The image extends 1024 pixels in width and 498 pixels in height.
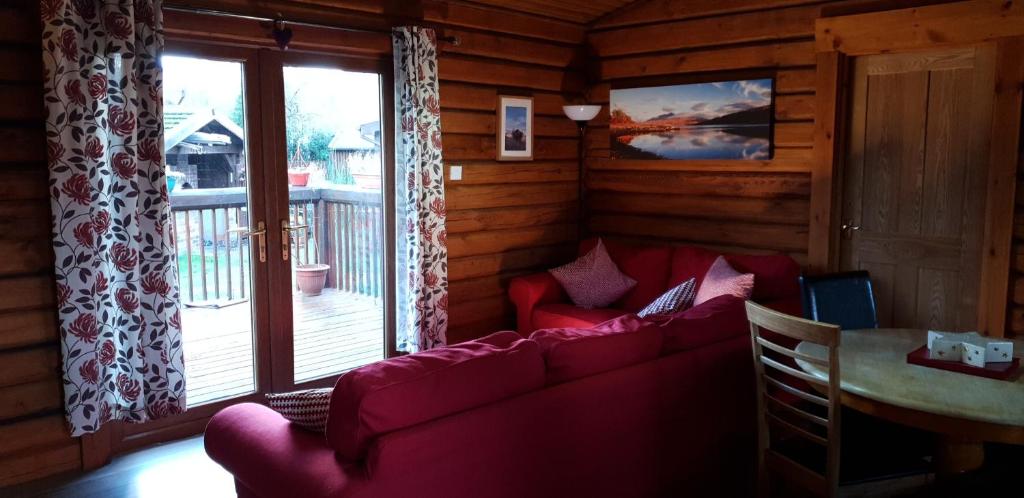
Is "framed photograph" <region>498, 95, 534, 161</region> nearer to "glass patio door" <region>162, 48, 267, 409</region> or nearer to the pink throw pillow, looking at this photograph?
the pink throw pillow

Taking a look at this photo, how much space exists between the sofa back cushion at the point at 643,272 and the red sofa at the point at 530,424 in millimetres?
2066

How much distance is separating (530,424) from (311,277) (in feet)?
8.80

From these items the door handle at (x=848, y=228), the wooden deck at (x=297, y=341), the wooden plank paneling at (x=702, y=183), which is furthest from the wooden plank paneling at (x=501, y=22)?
the door handle at (x=848, y=228)

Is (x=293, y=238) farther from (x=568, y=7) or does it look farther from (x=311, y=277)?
(x=568, y=7)

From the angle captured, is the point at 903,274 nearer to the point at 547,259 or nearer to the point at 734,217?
the point at 734,217

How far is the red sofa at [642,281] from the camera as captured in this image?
4852 millimetres

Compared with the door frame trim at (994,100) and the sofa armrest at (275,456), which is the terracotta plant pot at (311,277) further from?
the door frame trim at (994,100)

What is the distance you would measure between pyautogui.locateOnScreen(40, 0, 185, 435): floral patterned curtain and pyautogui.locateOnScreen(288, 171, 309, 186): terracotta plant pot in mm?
868

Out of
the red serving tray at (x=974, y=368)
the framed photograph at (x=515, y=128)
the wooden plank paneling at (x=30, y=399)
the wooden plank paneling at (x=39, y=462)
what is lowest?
the wooden plank paneling at (x=39, y=462)

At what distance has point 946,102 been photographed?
14.4 feet

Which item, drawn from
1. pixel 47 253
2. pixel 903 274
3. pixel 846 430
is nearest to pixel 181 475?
pixel 47 253

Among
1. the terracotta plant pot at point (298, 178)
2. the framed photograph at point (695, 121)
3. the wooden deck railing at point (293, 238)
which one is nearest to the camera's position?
the wooden deck railing at point (293, 238)

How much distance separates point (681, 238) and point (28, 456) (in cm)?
423

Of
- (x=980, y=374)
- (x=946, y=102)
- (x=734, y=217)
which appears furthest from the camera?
(x=734, y=217)
